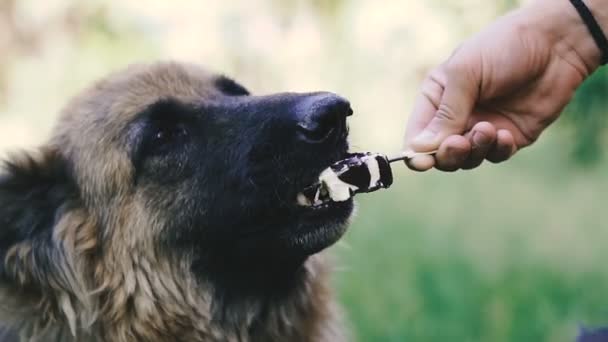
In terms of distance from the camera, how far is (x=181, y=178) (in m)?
3.03

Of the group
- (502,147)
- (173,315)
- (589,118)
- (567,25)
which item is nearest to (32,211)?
(173,315)

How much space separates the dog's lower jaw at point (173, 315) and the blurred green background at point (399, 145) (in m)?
0.38

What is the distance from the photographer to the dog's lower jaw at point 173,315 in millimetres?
2980

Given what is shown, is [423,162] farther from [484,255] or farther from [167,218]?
[484,255]

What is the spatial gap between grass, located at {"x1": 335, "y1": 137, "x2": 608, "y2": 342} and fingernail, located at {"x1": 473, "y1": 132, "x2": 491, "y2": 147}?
1.74 metres

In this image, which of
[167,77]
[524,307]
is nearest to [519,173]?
[524,307]

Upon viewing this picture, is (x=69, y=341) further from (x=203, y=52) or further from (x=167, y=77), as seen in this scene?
(x=203, y=52)

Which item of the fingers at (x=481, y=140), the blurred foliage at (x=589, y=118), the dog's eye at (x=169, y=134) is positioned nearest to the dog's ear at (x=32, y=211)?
the dog's eye at (x=169, y=134)

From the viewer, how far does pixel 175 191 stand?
3023mm

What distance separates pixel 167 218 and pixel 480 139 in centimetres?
106

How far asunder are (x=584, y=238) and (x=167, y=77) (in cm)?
320

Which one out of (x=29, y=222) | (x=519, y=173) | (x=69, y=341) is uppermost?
(x=29, y=222)

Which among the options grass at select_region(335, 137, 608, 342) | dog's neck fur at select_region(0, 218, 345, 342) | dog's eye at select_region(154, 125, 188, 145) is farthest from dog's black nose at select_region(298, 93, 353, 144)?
grass at select_region(335, 137, 608, 342)

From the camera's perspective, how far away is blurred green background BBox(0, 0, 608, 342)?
16.0ft
